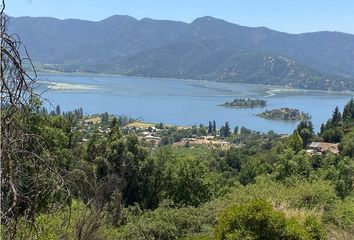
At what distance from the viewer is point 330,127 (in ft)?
112

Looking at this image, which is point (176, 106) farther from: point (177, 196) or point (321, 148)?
point (177, 196)

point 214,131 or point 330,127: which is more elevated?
point 330,127

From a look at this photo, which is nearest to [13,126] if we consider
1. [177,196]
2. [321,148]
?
[177,196]

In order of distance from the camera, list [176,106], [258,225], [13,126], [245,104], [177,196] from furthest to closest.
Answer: [245,104] → [176,106] → [177,196] → [258,225] → [13,126]

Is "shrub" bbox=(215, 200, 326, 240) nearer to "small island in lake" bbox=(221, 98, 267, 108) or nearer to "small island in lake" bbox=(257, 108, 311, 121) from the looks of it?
"small island in lake" bbox=(257, 108, 311, 121)

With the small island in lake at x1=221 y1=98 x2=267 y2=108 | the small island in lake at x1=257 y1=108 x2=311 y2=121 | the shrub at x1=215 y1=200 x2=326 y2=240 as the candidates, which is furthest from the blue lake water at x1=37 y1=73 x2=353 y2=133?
the shrub at x1=215 y1=200 x2=326 y2=240

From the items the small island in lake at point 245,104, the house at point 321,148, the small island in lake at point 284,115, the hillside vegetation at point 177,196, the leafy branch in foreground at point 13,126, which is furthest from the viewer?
the small island in lake at point 245,104

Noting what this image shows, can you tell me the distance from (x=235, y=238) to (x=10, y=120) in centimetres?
A: 501

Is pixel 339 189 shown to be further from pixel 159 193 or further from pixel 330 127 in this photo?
pixel 330 127

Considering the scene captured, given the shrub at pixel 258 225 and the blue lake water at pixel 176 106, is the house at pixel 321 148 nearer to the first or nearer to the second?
the shrub at pixel 258 225

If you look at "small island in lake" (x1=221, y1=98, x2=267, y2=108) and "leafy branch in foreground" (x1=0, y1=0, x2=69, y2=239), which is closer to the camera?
"leafy branch in foreground" (x1=0, y1=0, x2=69, y2=239)

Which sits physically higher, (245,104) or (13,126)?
(13,126)

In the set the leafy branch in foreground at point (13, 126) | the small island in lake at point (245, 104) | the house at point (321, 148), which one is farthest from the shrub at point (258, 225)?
the small island in lake at point (245, 104)

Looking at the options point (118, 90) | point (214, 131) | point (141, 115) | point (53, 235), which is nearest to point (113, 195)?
point (53, 235)
